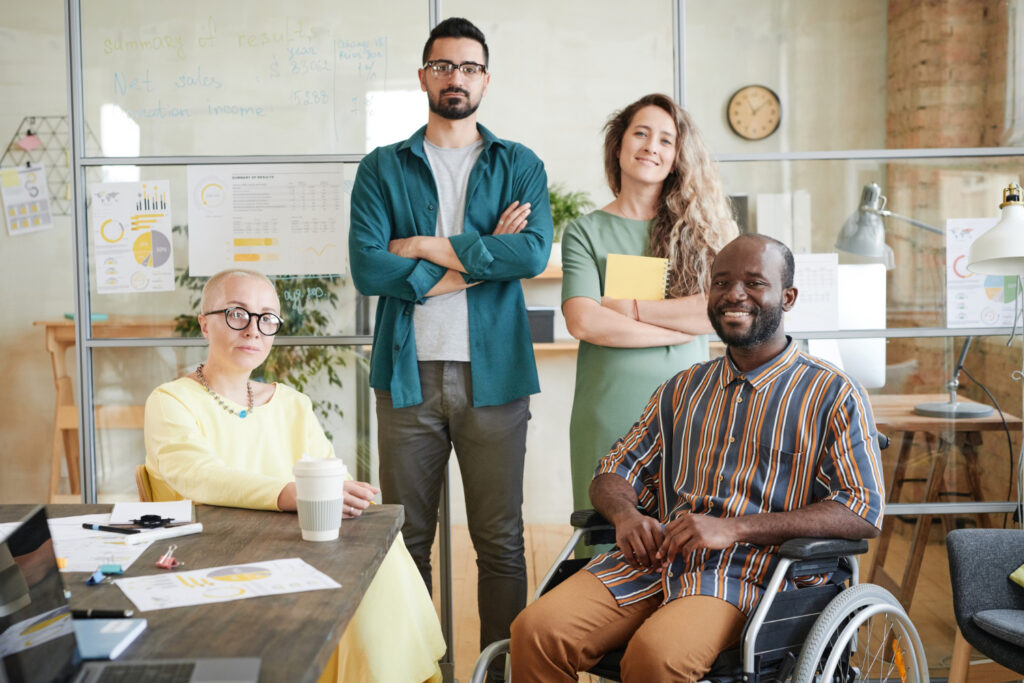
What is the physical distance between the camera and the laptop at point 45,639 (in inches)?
36.4

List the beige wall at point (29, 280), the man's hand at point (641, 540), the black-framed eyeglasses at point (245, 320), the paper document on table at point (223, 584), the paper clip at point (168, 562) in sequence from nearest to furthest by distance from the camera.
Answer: the paper document on table at point (223, 584), the paper clip at point (168, 562), the man's hand at point (641, 540), the black-framed eyeglasses at point (245, 320), the beige wall at point (29, 280)

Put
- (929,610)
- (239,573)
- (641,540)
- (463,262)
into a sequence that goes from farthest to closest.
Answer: (929,610), (463,262), (641,540), (239,573)

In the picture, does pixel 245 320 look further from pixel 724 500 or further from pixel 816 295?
pixel 816 295

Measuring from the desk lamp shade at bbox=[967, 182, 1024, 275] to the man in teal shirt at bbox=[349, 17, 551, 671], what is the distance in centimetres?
111

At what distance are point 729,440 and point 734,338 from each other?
210 mm

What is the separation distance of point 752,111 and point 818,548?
69.4 inches

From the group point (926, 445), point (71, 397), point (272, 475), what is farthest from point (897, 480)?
point (71, 397)

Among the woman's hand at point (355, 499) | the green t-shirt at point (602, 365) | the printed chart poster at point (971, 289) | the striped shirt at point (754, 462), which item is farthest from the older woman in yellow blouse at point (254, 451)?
the printed chart poster at point (971, 289)

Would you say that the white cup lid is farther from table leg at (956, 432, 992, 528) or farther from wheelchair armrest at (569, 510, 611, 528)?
table leg at (956, 432, 992, 528)

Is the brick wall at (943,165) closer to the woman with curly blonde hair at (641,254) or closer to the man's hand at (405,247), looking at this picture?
the woman with curly blonde hair at (641,254)

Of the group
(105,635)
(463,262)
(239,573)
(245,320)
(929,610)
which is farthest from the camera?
(929,610)

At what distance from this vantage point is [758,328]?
1.96 m

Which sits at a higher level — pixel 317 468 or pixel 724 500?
pixel 317 468

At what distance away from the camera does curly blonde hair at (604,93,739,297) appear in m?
2.58
